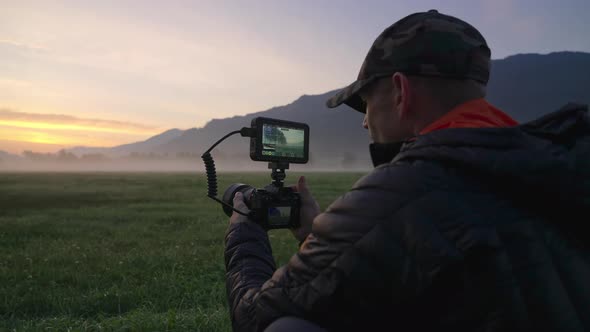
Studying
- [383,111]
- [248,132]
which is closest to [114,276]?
[248,132]

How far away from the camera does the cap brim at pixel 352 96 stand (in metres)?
2.03

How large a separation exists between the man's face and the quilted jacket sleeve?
1.67 feet

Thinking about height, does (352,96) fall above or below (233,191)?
above

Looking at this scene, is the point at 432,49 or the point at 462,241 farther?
the point at 432,49

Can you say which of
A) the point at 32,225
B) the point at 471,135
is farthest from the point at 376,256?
the point at 32,225

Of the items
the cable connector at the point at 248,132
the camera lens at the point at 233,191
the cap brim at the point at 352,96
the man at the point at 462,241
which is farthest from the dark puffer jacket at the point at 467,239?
the camera lens at the point at 233,191

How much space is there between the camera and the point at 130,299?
6.50 meters

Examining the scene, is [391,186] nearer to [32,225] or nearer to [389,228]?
[389,228]

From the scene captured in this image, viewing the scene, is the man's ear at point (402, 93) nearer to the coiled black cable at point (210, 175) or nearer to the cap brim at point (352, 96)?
the cap brim at point (352, 96)

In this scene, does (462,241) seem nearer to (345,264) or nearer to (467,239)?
(467,239)

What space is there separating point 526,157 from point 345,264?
26.3 inches

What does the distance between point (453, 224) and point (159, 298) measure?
601cm

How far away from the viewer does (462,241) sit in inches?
56.1

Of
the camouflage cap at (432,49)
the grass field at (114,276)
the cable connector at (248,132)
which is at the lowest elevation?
the grass field at (114,276)
